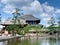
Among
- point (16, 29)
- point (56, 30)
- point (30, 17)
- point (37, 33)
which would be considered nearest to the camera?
point (16, 29)

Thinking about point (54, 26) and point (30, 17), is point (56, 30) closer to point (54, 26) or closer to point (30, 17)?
point (54, 26)

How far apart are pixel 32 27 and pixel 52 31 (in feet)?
21.6

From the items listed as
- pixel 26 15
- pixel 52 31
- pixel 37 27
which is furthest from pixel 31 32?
pixel 26 15

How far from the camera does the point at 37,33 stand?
60.6m

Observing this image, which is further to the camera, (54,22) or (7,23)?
(54,22)

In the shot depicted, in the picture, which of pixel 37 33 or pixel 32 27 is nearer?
pixel 37 33

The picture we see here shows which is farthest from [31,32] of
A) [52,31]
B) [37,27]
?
[52,31]

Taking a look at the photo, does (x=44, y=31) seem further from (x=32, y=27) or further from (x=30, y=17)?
(x=30, y=17)

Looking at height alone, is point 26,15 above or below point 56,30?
above

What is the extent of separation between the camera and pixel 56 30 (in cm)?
6456

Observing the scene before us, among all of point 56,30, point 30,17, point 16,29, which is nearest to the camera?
point 16,29

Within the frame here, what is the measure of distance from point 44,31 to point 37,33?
3595 mm

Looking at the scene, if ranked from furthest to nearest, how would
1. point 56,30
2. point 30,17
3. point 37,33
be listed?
point 30,17
point 56,30
point 37,33

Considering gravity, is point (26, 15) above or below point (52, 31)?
above
